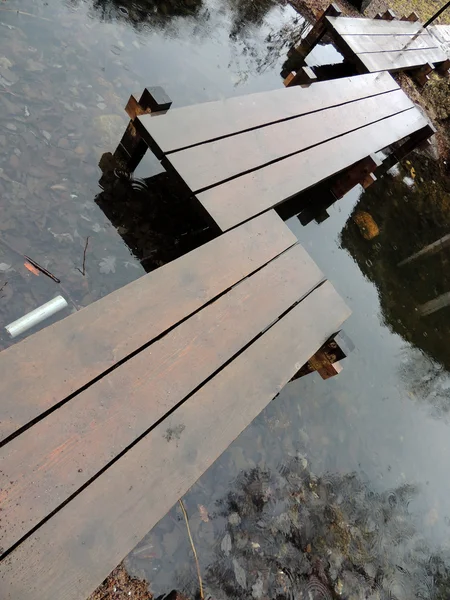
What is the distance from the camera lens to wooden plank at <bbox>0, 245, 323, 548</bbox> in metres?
1.57

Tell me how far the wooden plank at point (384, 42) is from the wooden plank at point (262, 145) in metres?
0.93

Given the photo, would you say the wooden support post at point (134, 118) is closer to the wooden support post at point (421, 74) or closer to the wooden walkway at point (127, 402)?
the wooden walkway at point (127, 402)

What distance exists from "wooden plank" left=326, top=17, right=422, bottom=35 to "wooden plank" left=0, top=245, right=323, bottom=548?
13.0ft

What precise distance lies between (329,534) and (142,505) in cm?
162

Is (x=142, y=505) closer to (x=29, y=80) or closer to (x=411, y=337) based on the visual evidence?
(x=29, y=80)

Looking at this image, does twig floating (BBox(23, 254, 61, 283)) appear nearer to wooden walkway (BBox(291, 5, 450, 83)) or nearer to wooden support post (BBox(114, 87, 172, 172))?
wooden support post (BBox(114, 87, 172, 172))

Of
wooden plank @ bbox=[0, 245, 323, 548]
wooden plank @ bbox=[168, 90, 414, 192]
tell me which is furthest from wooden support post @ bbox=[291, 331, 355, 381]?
wooden plank @ bbox=[168, 90, 414, 192]

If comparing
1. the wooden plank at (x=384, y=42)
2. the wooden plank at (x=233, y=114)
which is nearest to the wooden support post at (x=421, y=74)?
the wooden plank at (x=384, y=42)

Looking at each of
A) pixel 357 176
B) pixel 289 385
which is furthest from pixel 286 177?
pixel 289 385

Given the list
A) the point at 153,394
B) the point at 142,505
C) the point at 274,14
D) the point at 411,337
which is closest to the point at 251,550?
the point at 142,505

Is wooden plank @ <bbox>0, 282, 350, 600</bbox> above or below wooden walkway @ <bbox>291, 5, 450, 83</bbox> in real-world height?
below

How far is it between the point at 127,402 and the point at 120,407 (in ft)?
0.13

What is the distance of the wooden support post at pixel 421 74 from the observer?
6.57 m

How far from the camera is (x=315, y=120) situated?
3969 mm
